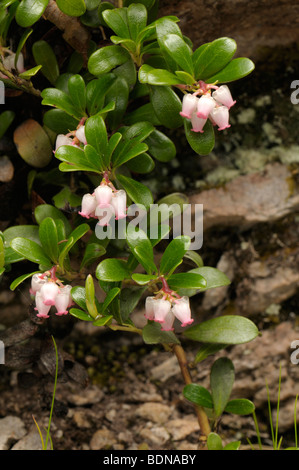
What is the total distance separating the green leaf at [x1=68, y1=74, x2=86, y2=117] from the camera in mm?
1625

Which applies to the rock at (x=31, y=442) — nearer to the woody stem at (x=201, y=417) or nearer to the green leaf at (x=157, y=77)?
the woody stem at (x=201, y=417)

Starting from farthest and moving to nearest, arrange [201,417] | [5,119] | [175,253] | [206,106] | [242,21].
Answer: [242,21] < [5,119] < [201,417] < [175,253] < [206,106]

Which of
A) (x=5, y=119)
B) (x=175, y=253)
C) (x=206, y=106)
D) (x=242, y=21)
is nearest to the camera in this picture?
(x=206, y=106)

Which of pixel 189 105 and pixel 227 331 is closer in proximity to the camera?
pixel 189 105

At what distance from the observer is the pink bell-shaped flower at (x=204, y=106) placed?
143 centimetres

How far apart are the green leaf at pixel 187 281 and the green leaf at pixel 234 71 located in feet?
1.75

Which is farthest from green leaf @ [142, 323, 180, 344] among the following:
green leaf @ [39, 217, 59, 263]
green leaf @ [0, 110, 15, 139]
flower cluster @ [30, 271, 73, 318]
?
green leaf @ [0, 110, 15, 139]

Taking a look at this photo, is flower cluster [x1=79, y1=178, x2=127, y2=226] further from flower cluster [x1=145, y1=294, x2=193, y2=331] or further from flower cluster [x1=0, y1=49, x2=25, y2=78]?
→ flower cluster [x1=0, y1=49, x2=25, y2=78]

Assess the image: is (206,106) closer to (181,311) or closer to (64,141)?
(64,141)

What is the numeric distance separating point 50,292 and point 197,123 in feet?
2.02

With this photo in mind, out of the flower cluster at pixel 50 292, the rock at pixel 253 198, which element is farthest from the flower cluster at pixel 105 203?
the rock at pixel 253 198

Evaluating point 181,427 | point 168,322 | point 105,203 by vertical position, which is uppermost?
point 105,203

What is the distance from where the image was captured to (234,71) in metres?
1.48

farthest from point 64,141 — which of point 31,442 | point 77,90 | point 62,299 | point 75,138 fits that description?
point 31,442
